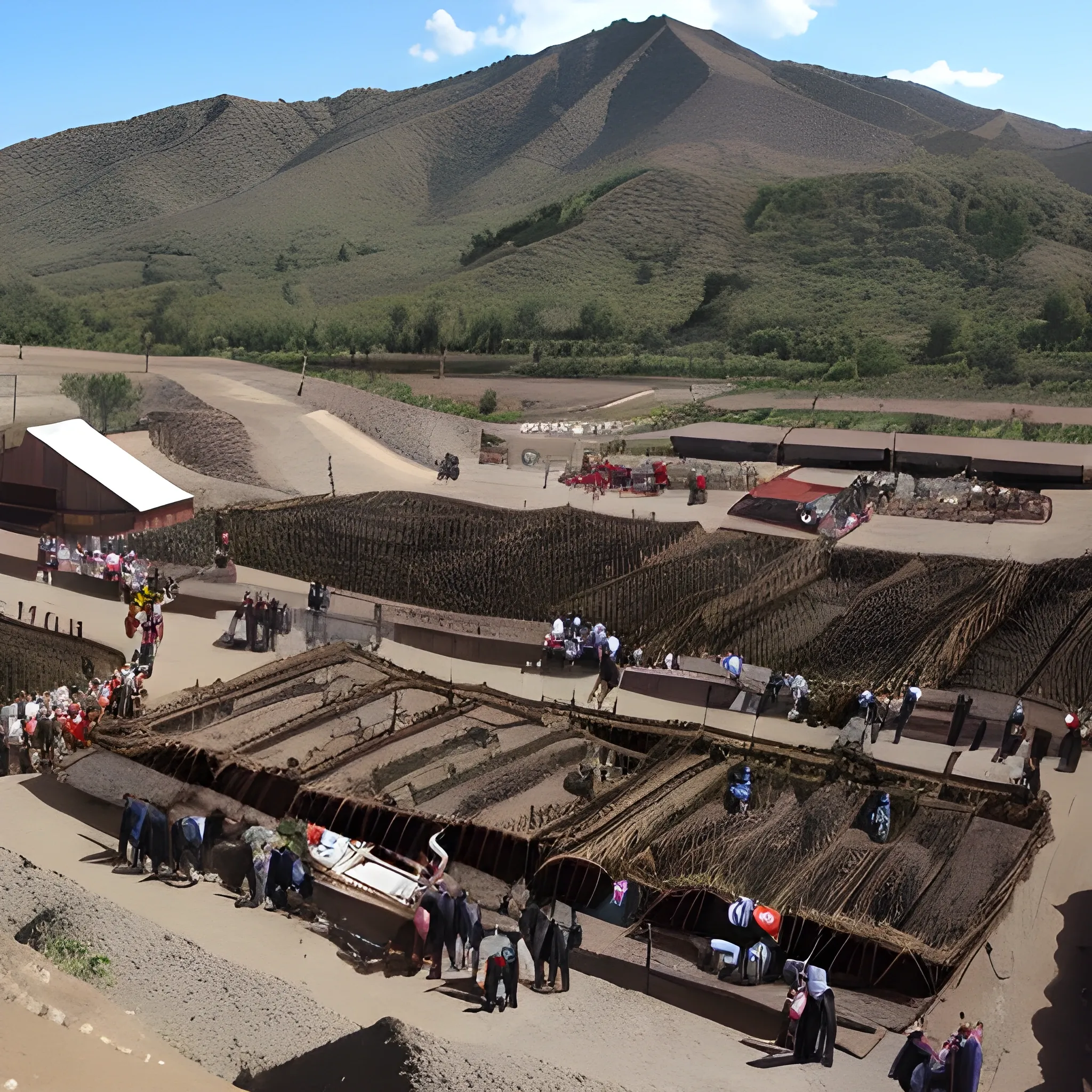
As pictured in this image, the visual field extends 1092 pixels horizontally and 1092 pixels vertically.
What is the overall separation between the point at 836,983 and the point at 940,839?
2.49m

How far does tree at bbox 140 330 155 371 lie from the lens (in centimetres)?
3453

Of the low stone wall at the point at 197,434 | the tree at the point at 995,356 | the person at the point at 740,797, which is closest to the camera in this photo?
the person at the point at 740,797

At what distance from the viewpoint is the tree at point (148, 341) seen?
34531 mm

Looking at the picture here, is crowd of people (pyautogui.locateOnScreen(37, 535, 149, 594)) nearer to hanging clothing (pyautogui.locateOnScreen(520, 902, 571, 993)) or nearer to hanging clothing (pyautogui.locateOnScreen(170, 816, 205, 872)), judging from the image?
hanging clothing (pyautogui.locateOnScreen(170, 816, 205, 872))

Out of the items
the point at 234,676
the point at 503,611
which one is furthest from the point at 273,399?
A: the point at 234,676

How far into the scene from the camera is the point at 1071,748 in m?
14.0

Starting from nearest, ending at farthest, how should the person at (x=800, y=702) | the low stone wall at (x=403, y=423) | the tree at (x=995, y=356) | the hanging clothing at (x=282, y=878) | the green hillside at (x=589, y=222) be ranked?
the hanging clothing at (x=282, y=878), the person at (x=800, y=702), the low stone wall at (x=403, y=423), the tree at (x=995, y=356), the green hillside at (x=589, y=222)

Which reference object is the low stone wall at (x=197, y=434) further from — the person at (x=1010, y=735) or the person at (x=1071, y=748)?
the person at (x=1071, y=748)

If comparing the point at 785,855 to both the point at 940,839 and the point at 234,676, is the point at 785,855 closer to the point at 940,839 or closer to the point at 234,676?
the point at 940,839

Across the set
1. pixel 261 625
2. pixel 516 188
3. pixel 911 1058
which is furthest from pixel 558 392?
pixel 516 188

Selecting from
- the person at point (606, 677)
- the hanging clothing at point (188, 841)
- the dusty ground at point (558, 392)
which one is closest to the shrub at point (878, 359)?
the dusty ground at point (558, 392)

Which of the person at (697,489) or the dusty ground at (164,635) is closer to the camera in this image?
the dusty ground at (164,635)

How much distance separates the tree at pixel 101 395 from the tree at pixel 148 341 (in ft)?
17.1

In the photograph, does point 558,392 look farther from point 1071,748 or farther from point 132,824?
point 132,824
